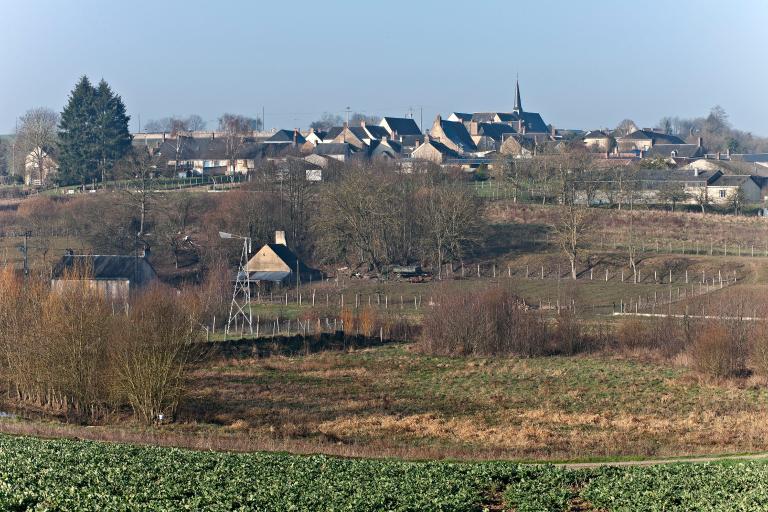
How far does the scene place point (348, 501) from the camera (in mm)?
16984

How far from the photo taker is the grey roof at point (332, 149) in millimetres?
89250

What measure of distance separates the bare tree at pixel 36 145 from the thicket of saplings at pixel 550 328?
171ft

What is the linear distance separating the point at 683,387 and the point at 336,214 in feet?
101

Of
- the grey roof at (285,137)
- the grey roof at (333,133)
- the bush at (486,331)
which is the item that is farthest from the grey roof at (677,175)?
the grey roof at (333,133)

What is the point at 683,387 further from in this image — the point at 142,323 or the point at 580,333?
the point at 142,323

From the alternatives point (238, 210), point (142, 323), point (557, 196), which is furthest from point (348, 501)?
point (557, 196)

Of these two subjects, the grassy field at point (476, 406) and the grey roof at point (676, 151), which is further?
the grey roof at point (676, 151)

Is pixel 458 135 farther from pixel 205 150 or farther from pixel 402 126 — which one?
pixel 205 150

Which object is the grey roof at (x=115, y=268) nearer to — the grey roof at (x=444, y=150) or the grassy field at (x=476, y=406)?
the grassy field at (x=476, y=406)

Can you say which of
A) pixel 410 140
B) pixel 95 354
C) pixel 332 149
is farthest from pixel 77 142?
pixel 95 354

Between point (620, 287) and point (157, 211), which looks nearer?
point (620, 287)

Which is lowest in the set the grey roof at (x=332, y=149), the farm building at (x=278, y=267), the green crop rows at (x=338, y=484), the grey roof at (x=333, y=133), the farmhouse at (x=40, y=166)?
the green crop rows at (x=338, y=484)

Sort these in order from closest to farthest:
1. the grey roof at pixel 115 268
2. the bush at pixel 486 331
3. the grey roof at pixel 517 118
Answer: the bush at pixel 486 331
the grey roof at pixel 115 268
the grey roof at pixel 517 118

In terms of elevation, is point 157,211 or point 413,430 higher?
point 157,211
